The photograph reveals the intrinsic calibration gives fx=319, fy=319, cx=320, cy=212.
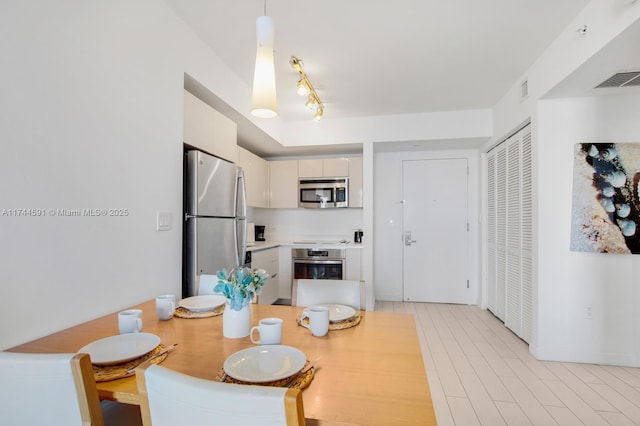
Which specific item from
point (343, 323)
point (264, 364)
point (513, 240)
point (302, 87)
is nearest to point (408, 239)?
point (513, 240)

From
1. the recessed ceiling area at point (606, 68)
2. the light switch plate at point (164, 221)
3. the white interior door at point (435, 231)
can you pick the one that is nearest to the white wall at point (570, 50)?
the recessed ceiling area at point (606, 68)

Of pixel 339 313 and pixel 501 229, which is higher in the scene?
pixel 501 229

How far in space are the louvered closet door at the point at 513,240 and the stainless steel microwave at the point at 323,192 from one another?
197cm

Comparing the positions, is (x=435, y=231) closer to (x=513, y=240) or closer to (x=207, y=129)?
(x=513, y=240)

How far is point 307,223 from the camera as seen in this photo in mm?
4957

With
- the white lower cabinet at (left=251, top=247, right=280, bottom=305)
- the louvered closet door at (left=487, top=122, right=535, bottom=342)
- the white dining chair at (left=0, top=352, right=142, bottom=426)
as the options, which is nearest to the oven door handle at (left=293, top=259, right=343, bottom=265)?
the white lower cabinet at (left=251, top=247, right=280, bottom=305)

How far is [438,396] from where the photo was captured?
2.18 metres

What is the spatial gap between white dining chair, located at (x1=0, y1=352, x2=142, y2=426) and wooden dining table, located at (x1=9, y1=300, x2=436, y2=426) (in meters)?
0.10

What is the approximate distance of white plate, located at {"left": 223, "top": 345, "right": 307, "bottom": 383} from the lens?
89 cm

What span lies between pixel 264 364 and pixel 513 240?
3.25m

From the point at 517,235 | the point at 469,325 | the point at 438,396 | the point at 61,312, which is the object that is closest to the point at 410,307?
the point at 469,325

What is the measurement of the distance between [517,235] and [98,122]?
11.8 ft

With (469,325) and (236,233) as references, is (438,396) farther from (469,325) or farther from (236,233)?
(236,233)

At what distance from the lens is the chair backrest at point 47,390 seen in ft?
2.34
